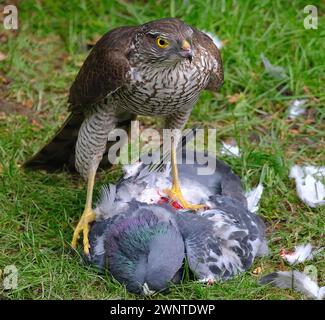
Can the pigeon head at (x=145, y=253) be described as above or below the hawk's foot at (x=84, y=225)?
below

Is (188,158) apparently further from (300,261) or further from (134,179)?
(300,261)

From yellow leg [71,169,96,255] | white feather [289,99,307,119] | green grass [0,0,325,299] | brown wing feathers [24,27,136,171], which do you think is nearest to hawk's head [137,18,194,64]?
brown wing feathers [24,27,136,171]

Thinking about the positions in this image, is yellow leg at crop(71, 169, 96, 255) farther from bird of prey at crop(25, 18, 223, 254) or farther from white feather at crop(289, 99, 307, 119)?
white feather at crop(289, 99, 307, 119)

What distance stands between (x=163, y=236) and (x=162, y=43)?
3.39 ft

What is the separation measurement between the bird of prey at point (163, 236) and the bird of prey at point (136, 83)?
0.66 ft

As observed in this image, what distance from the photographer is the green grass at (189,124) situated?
4.76m

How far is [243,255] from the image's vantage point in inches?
187

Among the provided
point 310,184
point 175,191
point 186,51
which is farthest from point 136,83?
point 310,184

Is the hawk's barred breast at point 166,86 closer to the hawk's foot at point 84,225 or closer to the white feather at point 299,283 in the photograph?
the hawk's foot at point 84,225

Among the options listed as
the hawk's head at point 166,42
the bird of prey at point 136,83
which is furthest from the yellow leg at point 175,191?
the hawk's head at point 166,42

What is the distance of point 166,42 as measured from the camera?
14.4ft

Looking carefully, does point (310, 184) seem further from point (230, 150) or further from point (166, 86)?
point (166, 86)

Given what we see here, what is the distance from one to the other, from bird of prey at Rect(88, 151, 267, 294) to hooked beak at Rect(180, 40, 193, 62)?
0.94m

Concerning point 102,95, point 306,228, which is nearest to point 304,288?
point 306,228
